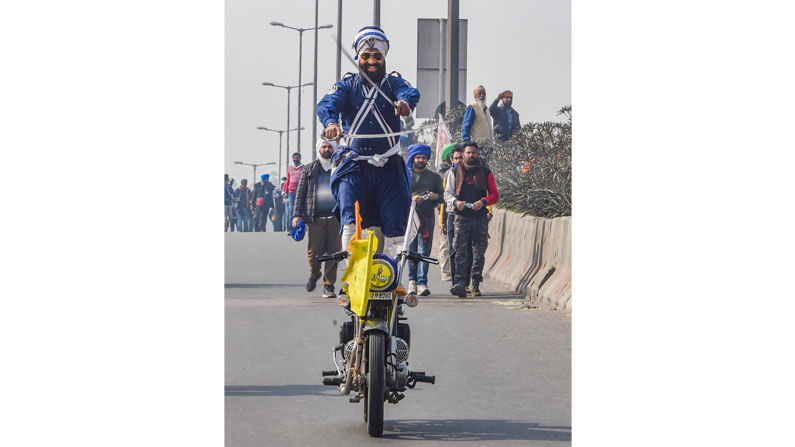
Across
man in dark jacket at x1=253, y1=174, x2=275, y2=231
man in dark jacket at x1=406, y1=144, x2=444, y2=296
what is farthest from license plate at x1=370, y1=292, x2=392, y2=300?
man in dark jacket at x1=253, y1=174, x2=275, y2=231

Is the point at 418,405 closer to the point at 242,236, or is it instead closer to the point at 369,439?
the point at 369,439

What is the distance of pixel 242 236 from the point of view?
95.3 ft

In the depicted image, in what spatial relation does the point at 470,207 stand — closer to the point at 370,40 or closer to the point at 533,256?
the point at 533,256

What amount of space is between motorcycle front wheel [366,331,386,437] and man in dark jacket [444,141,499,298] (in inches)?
294

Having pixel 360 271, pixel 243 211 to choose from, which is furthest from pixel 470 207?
pixel 243 211

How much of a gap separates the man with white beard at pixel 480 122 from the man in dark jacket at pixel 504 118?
0.84ft

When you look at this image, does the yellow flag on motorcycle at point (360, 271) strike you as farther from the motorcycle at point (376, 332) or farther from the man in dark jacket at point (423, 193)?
the man in dark jacket at point (423, 193)

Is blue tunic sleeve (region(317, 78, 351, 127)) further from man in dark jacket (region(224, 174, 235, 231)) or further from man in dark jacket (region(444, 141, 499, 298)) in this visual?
man in dark jacket (region(224, 174, 235, 231))

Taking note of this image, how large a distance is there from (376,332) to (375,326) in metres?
0.04

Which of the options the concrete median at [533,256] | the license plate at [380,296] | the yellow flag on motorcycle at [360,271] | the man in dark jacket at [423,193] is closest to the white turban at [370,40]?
the yellow flag on motorcycle at [360,271]

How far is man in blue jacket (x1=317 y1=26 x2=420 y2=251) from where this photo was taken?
7.93 meters

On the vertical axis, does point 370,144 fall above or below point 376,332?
above

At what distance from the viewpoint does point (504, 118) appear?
19.8 m

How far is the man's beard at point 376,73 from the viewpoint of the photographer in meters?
7.92
